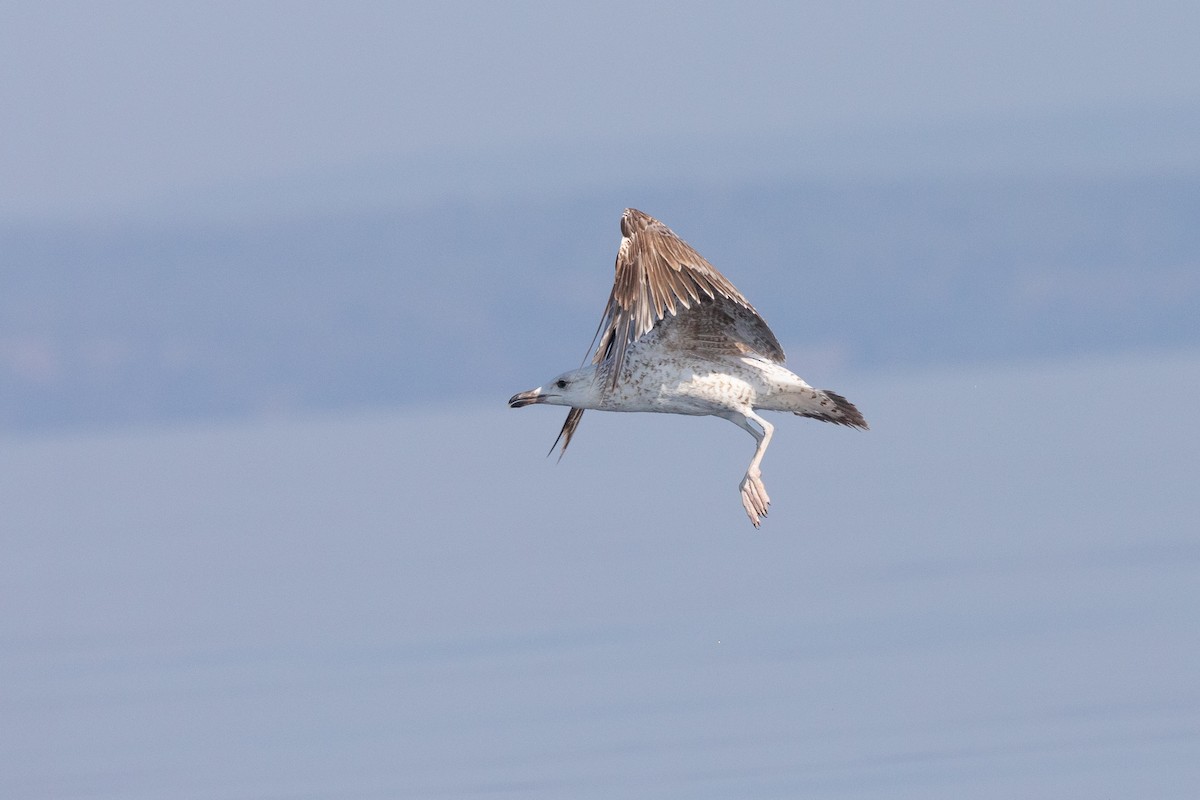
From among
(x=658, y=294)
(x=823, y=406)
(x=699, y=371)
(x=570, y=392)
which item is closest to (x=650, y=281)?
(x=658, y=294)

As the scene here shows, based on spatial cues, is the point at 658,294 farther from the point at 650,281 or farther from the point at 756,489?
the point at 756,489

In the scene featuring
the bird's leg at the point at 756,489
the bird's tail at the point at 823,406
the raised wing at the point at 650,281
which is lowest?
the bird's leg at the point at 756,489

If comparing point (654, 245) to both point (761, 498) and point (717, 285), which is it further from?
point (761, 498)

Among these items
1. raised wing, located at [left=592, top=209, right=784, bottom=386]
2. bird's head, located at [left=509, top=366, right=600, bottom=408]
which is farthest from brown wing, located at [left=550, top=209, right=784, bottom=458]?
bird's head, located at [left=509, top=366, right=600, bottom=408]

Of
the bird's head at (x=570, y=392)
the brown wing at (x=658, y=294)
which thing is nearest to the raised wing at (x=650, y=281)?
the brown wing at (x=658, y=294)

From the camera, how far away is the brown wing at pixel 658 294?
30.3m

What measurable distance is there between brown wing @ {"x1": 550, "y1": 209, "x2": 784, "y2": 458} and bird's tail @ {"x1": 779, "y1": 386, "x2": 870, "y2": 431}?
0.96 m

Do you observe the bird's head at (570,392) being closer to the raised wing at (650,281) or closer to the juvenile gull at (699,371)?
the juvenile gull at (699,371)

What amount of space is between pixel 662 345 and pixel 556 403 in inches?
61.3

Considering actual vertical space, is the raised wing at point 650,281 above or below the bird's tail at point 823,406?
above

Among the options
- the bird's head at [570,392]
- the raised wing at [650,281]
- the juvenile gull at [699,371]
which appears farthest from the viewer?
the bird's head at [570,392]

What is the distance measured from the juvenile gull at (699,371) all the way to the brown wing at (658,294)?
0.05 ft

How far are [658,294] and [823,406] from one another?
131 inches

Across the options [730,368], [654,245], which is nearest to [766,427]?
[730,368]
